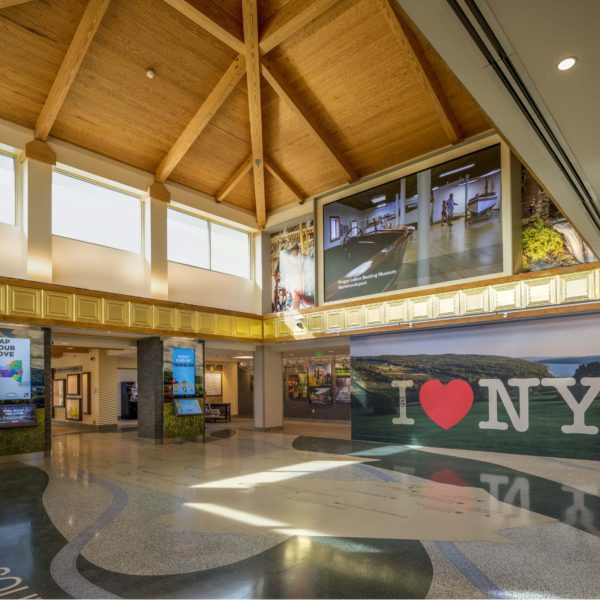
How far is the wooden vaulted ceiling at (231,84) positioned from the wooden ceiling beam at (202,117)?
4 centimetres

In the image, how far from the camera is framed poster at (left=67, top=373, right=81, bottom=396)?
19.3m

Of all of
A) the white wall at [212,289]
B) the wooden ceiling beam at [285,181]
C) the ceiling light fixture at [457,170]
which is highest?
the wooden ceiling beam at [285,181]

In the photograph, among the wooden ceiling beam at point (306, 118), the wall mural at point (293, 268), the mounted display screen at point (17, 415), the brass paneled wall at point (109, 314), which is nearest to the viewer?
the mounted display screen at point (17, 415)

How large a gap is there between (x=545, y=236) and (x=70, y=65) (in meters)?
11.6

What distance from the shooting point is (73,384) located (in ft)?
64.6

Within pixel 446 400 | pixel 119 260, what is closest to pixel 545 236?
pixel 446 400

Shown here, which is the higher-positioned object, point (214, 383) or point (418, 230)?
point (418, 230)

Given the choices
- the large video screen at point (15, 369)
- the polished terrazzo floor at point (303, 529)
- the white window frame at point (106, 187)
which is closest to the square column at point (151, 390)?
the white window frame at point (106, 187)

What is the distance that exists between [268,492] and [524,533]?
12.1ft

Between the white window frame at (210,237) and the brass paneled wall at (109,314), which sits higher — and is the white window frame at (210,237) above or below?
above

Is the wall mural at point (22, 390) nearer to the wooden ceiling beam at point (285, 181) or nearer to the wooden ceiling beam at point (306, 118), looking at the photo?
the wooden ceiling beam at point (285, 181)

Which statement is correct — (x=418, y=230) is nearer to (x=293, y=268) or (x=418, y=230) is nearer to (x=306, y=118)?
(x=306, y=118)

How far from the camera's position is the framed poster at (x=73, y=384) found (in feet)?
63.4

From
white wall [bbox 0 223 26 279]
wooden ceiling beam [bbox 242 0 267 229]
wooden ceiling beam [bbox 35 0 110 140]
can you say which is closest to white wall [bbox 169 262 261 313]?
wooden ceiling beam [bbox 242 0 267 229]
